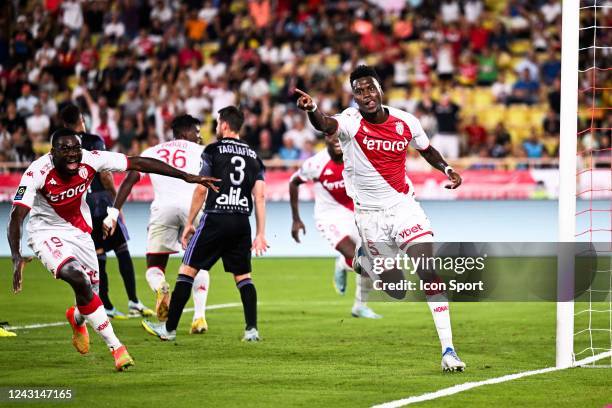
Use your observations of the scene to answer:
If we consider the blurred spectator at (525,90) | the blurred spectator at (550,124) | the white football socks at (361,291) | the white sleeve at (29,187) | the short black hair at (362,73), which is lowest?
the white football socks at (361,291)

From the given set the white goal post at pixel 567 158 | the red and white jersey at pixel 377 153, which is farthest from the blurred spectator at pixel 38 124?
the white goal post at pixel 567 158

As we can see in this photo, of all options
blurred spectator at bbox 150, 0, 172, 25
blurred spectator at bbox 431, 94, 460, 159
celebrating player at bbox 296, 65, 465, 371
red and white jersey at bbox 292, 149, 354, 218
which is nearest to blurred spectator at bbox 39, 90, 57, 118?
blurred spectator at bbox 150, 0, 172, 25

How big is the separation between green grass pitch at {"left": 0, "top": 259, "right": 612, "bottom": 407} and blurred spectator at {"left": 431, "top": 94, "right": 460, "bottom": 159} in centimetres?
1062

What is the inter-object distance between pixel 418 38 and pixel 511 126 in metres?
4.06

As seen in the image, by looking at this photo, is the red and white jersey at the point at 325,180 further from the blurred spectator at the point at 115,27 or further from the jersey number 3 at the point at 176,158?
the blurred spectator at the point at 115,27

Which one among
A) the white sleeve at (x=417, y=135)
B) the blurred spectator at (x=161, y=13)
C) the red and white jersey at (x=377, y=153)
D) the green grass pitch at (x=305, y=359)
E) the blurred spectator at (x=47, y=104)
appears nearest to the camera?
the green grass pitch at (x=305, y=359)

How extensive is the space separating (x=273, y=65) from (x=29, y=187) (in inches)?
786

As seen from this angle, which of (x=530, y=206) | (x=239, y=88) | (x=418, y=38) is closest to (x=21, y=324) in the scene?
(x=530, y=206)

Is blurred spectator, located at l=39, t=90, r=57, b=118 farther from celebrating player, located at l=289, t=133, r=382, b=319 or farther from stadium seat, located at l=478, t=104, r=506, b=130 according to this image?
celebrating player, located at l=289, t=133, r=382, b=319

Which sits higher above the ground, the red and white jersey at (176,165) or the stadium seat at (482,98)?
the red and white jersey at (176,165)

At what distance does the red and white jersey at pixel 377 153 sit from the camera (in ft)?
31.0

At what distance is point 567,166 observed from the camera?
30.7ft

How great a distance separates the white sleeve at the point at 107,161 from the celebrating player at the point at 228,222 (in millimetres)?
1843

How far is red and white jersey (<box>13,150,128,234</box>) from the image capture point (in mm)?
9359
